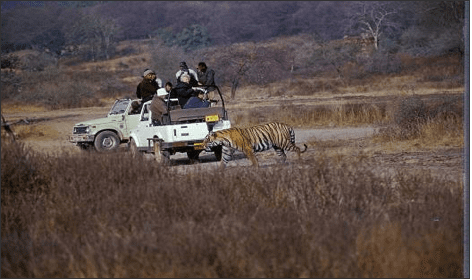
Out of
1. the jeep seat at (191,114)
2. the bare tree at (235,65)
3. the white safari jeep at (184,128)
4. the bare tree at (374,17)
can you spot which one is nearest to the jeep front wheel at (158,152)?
the white safari jeep at (184,128)

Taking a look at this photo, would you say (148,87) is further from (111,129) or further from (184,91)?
(184,91)

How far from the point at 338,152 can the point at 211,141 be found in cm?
233

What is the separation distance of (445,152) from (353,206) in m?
7.51

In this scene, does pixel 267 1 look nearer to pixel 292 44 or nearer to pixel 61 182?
pixel 292 44

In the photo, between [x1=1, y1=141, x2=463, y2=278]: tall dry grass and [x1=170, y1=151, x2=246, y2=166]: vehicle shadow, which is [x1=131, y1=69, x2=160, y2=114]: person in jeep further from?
[x1=1, y1=141, x2=463, y2=278]: tall dry grass

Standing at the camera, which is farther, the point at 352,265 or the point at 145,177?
the point at 145,177

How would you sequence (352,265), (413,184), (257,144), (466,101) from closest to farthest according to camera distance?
(352,265) < (466,101) < (413,184) < (257,144)

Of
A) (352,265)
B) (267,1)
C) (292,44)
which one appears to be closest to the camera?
(352,265)

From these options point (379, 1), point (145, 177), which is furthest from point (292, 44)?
point (145, 177)

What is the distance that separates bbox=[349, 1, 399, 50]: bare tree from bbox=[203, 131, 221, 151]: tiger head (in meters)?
51.8

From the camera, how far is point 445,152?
715 inches

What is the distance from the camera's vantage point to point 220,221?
9.96 m

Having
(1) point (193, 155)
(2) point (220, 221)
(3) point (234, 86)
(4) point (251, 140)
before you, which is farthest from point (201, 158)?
(3) point (234, 86)

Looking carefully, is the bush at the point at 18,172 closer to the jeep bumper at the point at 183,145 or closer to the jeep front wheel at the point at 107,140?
the jeep bumper at the point at 183,145
